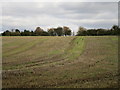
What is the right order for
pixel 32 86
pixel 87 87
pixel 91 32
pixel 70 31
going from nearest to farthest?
pixel 87 87
pixel 32 86
pixel 91 32
pixel 70 31

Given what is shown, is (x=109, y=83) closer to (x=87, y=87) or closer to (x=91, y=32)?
(x=87, y=87)

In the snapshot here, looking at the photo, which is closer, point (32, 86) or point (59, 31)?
point (32, 86)

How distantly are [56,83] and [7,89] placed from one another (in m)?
3.40

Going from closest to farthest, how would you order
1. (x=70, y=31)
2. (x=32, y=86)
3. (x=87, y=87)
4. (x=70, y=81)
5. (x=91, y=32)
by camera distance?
1. (x=87, y=87)
2. (x=32, y=86)
3. (x=70, y=81)
4. (x=91, y=32)
5. (x=70, y=31)

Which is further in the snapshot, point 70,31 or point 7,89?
point 70,31

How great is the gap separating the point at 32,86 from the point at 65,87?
92.4 inches

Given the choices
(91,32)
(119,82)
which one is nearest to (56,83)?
(119,82)

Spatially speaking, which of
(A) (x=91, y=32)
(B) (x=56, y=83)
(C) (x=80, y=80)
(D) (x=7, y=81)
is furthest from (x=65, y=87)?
(A) (x=91, y=32)

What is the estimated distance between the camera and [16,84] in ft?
44.6

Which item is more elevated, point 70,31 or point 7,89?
point 70,31

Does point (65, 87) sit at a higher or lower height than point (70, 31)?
lower

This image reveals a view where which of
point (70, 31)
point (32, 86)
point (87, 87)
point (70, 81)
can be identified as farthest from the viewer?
point (70, 31)

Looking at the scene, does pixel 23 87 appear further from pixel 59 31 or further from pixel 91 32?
pixel 59 31

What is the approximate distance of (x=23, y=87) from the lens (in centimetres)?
1270
